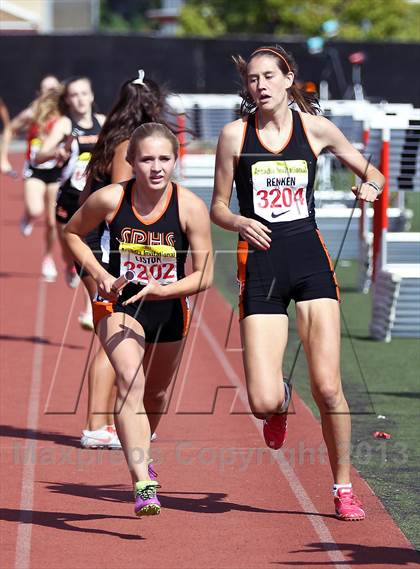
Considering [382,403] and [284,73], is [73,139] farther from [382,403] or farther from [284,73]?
[284,73]

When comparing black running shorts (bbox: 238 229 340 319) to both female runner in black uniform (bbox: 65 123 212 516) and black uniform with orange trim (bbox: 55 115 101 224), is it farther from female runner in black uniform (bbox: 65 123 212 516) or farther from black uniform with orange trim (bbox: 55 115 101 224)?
black uniform with orange trim (bbox: 55 115 101 224)

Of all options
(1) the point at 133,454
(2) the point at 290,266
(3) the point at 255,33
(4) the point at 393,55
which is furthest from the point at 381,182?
(3) the point at 255,33

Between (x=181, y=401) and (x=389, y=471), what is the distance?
2.36 meters

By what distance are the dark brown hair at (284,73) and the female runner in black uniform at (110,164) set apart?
43.3 inches

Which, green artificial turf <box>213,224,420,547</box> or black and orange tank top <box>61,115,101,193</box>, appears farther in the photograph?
black and orange tank top <box>61,115,101,193</box>

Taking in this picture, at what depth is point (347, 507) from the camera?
21.6 feet

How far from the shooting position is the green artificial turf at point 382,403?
728cm

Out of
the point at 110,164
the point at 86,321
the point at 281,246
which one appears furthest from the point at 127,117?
the point at 86,321

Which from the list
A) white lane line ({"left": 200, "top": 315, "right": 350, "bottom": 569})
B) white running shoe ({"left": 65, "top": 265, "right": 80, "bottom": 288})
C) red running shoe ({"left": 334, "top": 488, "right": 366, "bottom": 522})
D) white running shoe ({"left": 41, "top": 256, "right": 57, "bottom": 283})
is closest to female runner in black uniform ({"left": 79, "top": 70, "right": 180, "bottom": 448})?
white lane line ({"left": 200, "top": 315, "right": 350, "bottom": 569})

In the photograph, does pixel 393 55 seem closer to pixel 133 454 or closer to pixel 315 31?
pixel 315 31

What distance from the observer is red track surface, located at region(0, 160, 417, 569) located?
20.2 ft

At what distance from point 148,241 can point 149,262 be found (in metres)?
0.11

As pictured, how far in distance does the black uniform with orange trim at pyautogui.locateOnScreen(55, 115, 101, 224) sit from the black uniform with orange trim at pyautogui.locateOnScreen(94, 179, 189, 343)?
13.1ft

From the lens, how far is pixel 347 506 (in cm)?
659
